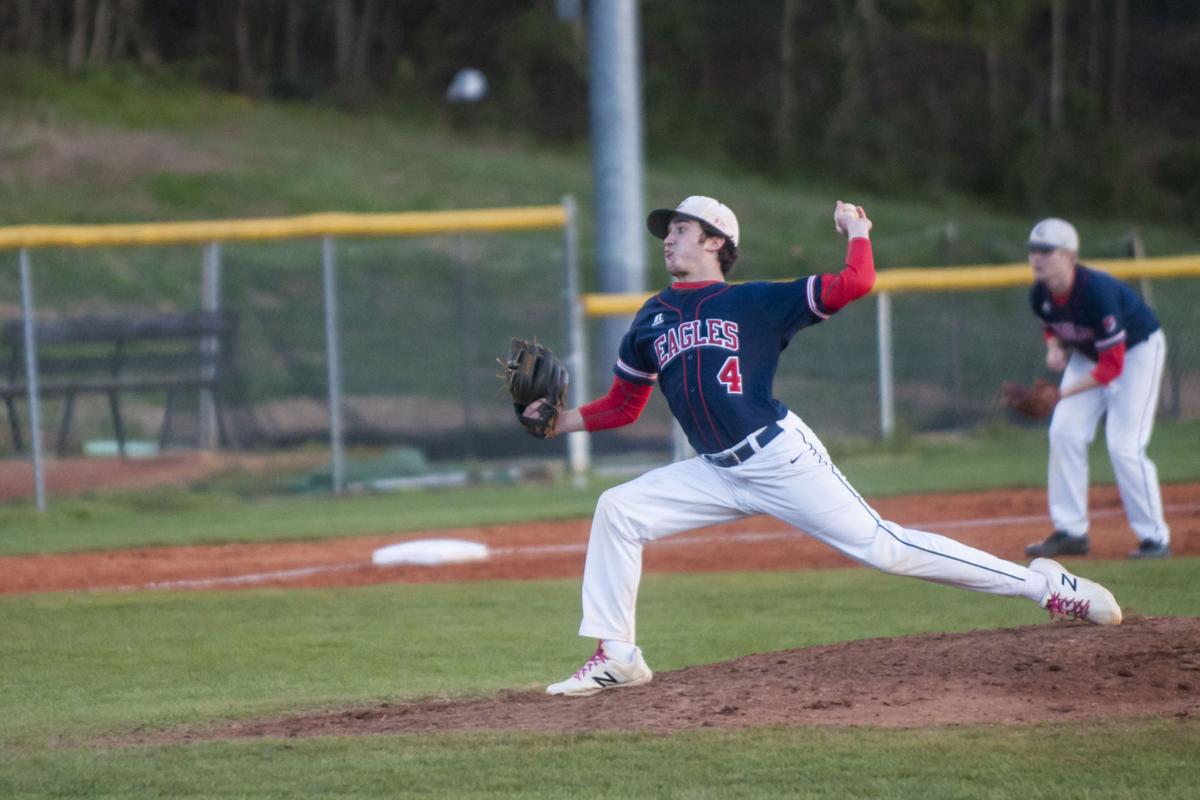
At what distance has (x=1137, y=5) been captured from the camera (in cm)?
4441

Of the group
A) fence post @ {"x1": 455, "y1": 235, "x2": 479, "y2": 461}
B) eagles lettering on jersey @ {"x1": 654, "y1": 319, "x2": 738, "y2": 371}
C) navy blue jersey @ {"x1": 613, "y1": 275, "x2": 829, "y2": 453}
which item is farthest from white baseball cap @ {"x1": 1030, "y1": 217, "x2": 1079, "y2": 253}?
fence post @ {"x1": 455, "y1": 235, "x2": 479, "y2": 461}

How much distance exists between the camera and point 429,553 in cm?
975

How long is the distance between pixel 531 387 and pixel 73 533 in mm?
6474

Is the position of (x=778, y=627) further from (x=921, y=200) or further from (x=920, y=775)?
(x=921, y=200)

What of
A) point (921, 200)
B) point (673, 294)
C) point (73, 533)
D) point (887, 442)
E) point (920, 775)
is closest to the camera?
point (920, 775)

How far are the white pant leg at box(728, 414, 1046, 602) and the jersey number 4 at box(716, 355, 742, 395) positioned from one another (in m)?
0.22

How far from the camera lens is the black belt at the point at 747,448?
222 inches

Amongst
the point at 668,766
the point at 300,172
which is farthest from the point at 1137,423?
the point at 300,172

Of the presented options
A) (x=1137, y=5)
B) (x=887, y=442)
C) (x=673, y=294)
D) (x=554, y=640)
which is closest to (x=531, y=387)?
(x=673, y=294)

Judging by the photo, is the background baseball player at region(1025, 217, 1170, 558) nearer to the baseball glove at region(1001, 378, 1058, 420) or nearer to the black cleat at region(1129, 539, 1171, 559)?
the black cleat at region(1129, 539, 1171, 559)

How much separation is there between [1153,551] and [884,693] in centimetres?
398

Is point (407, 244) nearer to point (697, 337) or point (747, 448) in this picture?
point (697, 337)

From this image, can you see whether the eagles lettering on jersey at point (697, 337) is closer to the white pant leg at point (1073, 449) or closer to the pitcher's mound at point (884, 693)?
the pitcher's mound at point (884, 693)

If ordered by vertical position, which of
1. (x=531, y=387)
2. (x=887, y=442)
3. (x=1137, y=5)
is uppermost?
(x=1137, y=5)
